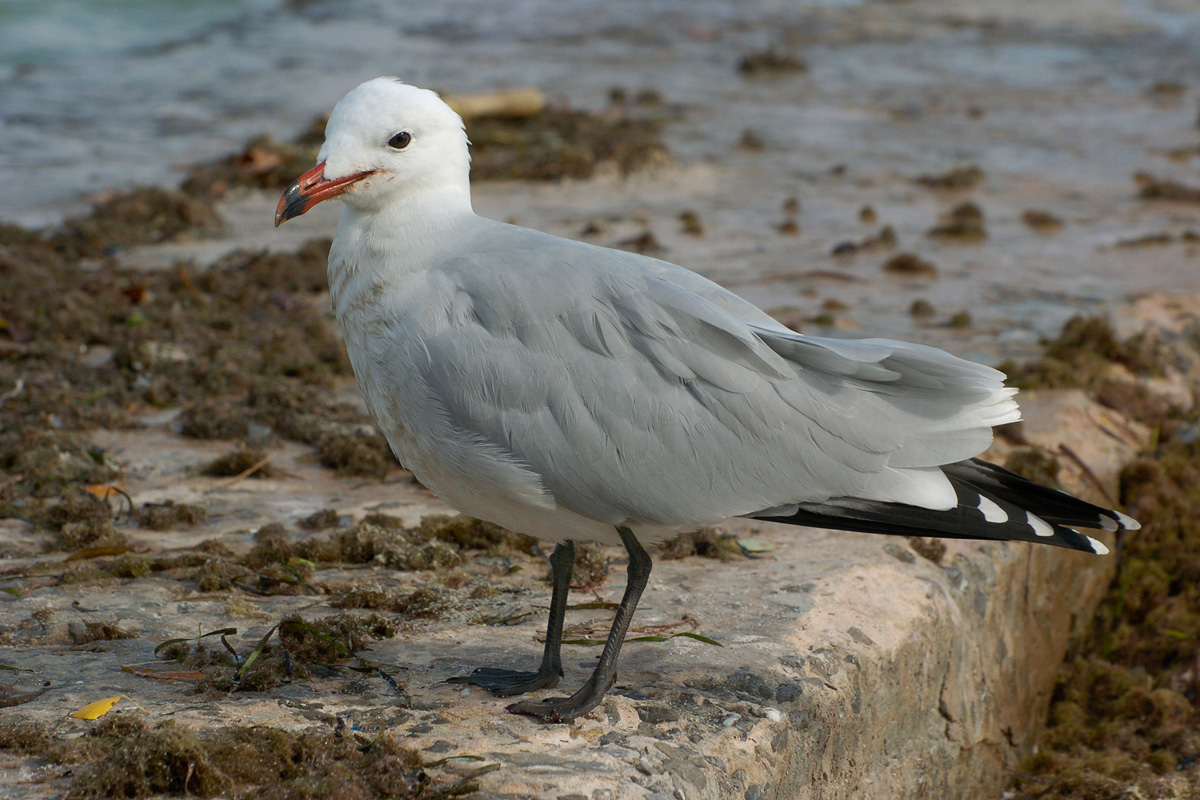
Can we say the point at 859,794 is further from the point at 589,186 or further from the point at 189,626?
the point at 589,186

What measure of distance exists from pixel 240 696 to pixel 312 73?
1183 cm

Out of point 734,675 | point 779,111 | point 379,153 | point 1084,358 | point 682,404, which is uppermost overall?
point 779,111

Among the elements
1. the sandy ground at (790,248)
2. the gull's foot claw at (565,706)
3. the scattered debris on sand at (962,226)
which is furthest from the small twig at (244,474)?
the scattered debris on sand at (962,226)

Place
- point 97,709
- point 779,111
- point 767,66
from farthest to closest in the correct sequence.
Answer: point 767,66 < point 779,111 < point 97,709

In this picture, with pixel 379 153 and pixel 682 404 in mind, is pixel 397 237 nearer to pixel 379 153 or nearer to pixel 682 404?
pixel 379 153

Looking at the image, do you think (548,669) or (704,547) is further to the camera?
(704,547)

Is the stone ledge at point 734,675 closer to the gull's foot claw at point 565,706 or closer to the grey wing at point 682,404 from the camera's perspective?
the gull's foot claw at point 565,706

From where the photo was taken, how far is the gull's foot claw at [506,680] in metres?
3.18

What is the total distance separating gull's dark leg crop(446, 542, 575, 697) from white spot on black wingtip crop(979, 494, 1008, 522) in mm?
1079

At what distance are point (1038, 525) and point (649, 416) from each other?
3.14ft

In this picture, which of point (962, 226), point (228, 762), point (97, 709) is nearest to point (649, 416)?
point (228, 762)

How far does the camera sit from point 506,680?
10.5 ft

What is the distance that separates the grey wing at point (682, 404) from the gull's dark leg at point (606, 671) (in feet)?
0.58

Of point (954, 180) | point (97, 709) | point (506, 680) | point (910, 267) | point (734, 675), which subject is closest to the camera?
point (97, 709)
